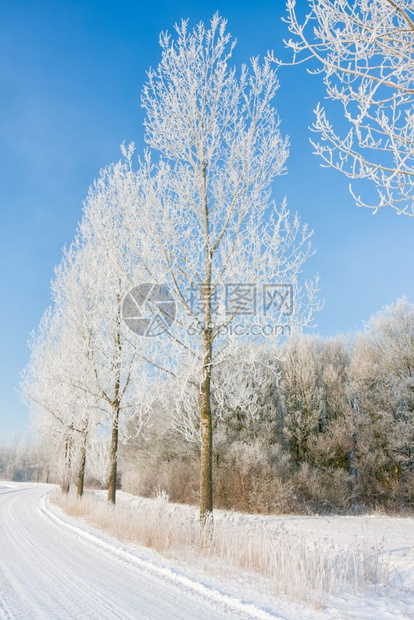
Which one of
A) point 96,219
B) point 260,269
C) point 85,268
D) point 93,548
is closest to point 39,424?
point 85,268

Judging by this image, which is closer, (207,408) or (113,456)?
(207,408)

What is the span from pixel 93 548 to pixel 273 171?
7.59m

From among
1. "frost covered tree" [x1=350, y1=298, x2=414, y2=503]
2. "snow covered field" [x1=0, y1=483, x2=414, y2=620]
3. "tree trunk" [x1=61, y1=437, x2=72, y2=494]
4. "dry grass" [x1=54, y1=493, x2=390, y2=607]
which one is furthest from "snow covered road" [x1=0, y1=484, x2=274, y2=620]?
"frost covered tree" [x1=350, y1=298, x2=414, y2=503]

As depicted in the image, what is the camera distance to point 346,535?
10.5 metres

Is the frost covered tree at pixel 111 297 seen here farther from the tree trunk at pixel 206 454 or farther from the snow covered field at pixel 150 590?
the snow covered field at pixel 150 590

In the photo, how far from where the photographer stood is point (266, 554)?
5102 mm

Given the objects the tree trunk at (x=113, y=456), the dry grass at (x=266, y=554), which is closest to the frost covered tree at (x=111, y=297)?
the tree trunk at (x=113, y=456)

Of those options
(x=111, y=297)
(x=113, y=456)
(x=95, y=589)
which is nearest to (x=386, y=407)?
(x=113, y=456)

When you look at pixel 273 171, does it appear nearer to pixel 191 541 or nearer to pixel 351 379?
pixel 191 541

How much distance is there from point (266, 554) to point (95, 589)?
2087 millimetres

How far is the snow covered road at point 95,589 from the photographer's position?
11.7ft

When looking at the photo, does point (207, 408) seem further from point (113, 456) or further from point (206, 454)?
point (113, 456)

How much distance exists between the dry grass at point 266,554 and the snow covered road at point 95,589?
638mm

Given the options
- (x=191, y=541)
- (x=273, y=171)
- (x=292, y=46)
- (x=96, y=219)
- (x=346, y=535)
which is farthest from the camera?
(x=96, y=219)
